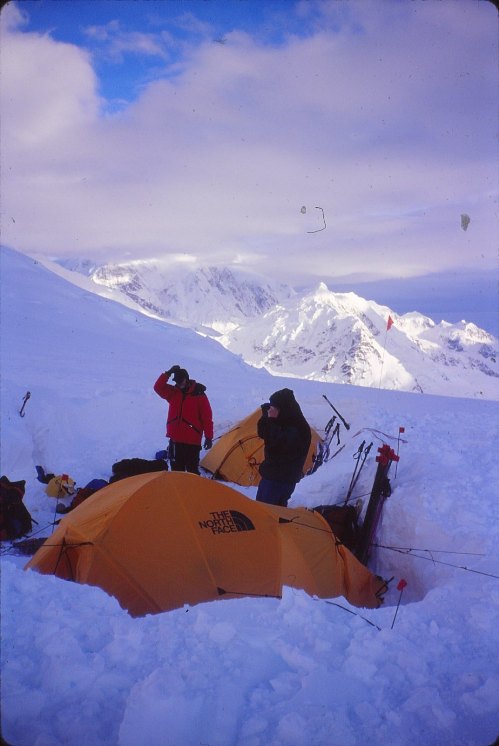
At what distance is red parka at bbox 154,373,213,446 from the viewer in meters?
7.14

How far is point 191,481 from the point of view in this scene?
4.44m

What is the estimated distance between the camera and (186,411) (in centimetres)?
715

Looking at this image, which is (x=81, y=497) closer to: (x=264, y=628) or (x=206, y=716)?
(x=264, y=628)

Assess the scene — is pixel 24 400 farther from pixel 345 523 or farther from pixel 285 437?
pixel 345 523

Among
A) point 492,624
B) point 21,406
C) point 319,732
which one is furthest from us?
point 21,406

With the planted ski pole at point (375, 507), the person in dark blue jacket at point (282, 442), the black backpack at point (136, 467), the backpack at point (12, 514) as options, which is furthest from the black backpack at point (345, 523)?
the backpack at point (12, 514)

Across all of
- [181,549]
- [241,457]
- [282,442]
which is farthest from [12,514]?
[241,457]

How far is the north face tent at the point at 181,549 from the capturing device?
148 inches

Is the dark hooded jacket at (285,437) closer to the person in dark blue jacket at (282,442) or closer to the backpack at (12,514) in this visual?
the person in dark blue jacket at (282,442)

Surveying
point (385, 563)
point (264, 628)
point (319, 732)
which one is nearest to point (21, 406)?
point (385, 563)

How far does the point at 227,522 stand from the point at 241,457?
4379 millimetres

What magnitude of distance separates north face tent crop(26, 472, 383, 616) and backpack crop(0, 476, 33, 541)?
71.7 inches

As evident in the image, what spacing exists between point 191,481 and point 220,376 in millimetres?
12086

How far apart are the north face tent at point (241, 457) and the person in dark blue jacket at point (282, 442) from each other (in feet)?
8.41
